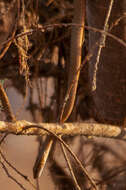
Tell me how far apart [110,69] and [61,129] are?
24cm

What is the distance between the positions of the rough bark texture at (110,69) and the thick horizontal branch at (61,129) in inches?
6.4

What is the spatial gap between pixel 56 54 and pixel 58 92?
0.18 m

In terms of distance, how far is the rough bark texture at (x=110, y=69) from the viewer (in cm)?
58

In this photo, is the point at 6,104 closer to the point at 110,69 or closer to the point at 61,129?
the point at 61,129

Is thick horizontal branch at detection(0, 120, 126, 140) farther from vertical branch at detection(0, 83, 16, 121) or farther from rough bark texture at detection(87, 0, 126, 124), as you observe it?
rough bark texture at detection(87, 0, 126, 124)

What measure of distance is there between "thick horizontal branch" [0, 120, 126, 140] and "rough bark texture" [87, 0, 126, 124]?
0.53 feet

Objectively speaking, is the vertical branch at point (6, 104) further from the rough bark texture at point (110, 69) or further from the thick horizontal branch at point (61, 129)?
the rough bark texture at point (110, 69)

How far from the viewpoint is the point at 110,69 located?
64cm

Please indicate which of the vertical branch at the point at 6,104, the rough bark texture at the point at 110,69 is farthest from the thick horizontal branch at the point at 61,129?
the rough bark texture at the point at 110,69

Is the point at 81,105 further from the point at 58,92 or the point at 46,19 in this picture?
the point at 46,19

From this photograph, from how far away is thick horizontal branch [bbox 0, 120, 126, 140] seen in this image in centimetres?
43

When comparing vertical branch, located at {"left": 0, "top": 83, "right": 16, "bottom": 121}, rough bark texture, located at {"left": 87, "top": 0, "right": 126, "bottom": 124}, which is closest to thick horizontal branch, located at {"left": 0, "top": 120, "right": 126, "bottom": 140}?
vertical branch, located at {"left": 0, "top": 83, "right": 16, "bottom": 121}

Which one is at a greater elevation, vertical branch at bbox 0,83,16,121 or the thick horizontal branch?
vertical branch at bbox 0,83,16,121

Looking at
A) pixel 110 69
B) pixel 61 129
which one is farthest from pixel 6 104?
pixel 110 69
